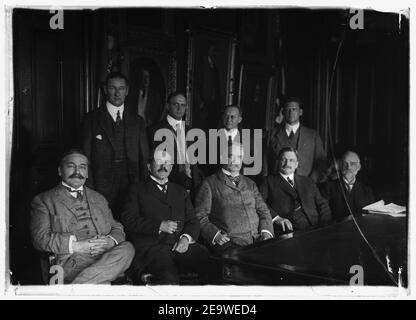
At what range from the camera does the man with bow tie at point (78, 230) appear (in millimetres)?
4527

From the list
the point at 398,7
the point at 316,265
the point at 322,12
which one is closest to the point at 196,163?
the point at 316,265

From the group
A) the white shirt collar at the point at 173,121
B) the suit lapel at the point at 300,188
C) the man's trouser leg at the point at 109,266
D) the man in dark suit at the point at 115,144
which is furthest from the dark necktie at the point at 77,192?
the suit lapel at the point at 300,188

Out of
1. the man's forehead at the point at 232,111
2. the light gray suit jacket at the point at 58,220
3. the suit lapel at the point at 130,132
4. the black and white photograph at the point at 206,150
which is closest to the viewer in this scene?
the light gray suit jacket at the point at 58,220

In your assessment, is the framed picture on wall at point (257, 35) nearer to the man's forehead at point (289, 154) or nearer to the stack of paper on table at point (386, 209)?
the man's forehead at point (289, 154)

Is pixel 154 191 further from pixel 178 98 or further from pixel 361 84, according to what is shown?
pixel 361 84

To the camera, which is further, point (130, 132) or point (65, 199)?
point (130, 132)

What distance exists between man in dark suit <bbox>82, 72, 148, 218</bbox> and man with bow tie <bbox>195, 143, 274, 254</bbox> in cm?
48

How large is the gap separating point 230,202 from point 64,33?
1.59 m

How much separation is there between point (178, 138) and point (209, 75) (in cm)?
49

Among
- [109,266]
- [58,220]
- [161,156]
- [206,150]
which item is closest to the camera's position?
[58,220]

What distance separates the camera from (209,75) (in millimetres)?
4859

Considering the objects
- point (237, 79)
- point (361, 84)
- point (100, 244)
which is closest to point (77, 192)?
point (100, 244)

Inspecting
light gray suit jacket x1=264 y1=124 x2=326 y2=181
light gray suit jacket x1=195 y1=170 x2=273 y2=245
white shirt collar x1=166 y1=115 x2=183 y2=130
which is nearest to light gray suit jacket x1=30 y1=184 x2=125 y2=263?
light gray suit jacket x1=195 y1=170 x2=273 y2=245

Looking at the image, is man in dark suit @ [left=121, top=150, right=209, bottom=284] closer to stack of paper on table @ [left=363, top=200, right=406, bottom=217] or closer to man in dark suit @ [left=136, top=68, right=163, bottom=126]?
man in dark suit @ [left=136, top=68, right=163, bottom=126]
